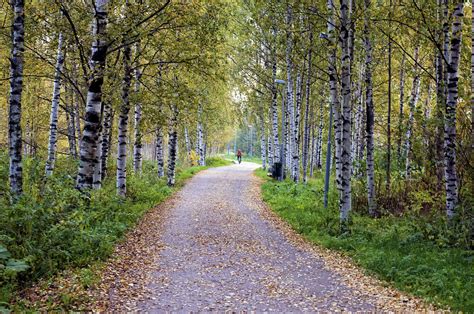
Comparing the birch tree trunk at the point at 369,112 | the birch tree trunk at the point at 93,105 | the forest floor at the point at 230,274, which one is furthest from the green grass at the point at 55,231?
the birch tree trunk at the point at 369,112

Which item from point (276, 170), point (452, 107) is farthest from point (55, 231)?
point (276, 170)

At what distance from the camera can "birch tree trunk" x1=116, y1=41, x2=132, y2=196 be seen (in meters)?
13.1

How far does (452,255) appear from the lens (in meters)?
7.88

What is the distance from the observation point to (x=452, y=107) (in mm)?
8727

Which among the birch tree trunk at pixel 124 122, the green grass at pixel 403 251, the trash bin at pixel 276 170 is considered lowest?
the green grass at pixel 403 251

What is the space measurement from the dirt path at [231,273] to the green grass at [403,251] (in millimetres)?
414

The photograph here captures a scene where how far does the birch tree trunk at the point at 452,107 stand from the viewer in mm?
8711

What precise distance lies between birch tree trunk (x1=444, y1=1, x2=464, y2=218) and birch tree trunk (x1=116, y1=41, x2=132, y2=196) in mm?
8826

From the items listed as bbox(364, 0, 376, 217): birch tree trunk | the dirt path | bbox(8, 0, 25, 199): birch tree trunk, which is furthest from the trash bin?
bbox(8, 0, 25, 199): birch tree trunk

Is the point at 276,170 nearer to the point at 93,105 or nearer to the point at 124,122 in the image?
the point at 124,122

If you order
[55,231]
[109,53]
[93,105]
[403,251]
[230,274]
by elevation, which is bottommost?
[230,274]

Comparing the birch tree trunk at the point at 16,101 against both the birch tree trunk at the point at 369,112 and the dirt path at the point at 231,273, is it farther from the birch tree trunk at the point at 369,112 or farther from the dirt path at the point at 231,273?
the birch tree trunk at the point at 369,112

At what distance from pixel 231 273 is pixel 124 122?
25.2ft

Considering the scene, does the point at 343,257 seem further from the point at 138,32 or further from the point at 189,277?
the point at 138,32
